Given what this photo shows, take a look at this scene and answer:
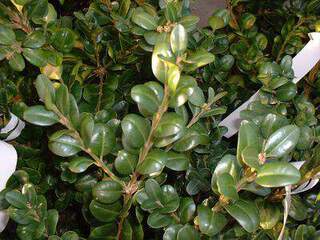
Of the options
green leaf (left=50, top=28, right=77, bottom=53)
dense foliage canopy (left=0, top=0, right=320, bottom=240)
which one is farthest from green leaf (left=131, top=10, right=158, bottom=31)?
green leaf (left=50, top=28, right=77, bottom=53)

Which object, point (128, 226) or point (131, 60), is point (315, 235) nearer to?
point (128, 226)

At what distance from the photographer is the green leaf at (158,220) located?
2.01ft

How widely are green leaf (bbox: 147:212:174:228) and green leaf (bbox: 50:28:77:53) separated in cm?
36

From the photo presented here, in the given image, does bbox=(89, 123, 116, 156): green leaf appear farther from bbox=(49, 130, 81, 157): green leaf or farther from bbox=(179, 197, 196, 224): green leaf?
bbox=(179, 197, 196, 224): green leaf

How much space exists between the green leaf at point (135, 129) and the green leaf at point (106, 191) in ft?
0.28

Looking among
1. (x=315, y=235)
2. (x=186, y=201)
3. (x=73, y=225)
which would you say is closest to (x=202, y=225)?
(x=186, y=201)

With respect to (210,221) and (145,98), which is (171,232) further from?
(145,98)

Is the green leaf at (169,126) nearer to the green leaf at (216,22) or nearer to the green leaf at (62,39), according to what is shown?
the green leaf at (62,39)

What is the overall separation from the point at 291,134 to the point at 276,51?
61 centimetres

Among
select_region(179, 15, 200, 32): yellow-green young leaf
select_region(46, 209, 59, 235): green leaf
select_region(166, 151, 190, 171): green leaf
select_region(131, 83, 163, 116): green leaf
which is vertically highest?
select_region(179, 15, 200, 32): yellow-green young leaf

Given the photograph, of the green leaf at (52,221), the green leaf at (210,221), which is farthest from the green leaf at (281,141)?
the green leaf at (52,221)

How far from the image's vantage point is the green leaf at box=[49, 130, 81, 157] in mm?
570

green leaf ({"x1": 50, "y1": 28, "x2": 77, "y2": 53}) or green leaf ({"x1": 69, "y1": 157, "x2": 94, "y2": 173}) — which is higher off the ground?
green leaf ({"x1": 50, "y1": 28, "x2": 77, "y2": 53})

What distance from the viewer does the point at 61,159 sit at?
81 cm
